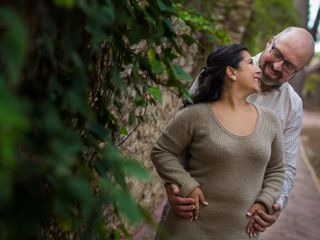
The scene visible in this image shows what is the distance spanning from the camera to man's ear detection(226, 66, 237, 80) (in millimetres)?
2454

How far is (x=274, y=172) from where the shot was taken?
2535mm

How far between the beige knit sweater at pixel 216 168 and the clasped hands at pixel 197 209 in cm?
3

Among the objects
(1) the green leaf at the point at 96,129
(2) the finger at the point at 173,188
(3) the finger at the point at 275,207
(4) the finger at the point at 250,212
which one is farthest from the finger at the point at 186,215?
(1) the green leaf at the point at 96,129

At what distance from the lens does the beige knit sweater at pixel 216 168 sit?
2.32 metres

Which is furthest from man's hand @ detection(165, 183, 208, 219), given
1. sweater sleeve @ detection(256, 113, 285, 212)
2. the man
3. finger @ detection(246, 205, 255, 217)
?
the man

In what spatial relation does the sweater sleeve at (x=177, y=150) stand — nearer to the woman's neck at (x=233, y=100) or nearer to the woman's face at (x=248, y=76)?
the woman's neck at (x=233, y=100)

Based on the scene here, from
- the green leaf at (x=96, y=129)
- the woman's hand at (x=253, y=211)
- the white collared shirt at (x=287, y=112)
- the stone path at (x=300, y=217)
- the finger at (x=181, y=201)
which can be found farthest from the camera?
the stone path at (x=300, y=217)

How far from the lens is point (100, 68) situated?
6.73 ft

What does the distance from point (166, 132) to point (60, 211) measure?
126 centimetres

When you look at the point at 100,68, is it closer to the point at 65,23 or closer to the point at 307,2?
the point at 65,23

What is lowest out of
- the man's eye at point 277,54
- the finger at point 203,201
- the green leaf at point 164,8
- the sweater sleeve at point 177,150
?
the finger at point 203,201

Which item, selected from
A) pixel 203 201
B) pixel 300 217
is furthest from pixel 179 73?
pixel 300 217

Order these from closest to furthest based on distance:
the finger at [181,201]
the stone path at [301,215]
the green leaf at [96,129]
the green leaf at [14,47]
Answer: the green leaf at [14,47] < the green leaf at [96,129] < the finger at [181,201] < the stone path at [301,215]

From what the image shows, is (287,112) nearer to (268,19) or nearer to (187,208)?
(187,208)
